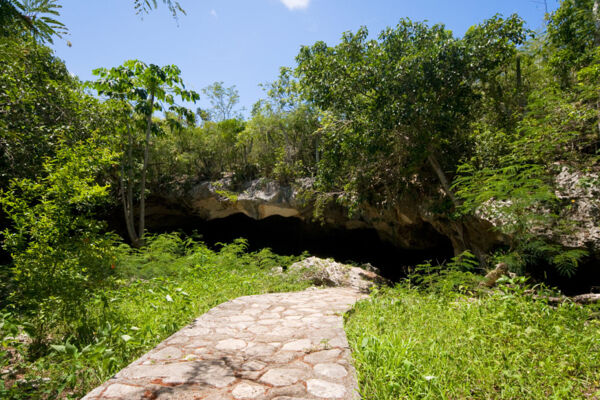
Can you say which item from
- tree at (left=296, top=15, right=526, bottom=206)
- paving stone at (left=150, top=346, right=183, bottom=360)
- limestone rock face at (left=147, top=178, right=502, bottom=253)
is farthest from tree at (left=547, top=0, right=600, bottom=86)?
paving stone at (left=150, top=346, right=183, bottom=360)

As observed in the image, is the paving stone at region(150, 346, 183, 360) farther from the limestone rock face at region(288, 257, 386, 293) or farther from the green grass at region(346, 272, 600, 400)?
the limestone rock face at region(288, 257, 386, 293)

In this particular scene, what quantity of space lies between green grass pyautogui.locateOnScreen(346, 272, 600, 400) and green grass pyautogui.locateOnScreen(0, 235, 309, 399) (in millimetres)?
1830

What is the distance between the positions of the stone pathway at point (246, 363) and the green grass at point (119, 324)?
0.81 feet

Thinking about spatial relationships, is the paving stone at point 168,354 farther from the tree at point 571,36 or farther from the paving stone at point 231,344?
the tree at point 571,36

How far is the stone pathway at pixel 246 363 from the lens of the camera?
180 centimetres

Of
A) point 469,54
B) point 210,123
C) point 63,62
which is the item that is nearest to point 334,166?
point 469,54

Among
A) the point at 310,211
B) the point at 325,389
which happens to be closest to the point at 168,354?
the point at 325,389

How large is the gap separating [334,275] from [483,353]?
17.3ft

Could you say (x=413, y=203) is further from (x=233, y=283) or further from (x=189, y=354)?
(x=189, y=354)

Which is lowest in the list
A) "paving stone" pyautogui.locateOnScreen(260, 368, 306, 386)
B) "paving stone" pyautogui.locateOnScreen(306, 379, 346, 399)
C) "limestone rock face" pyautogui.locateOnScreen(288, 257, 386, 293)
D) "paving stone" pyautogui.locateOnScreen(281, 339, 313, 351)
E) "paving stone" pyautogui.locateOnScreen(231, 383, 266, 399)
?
"limestone rock face" pyautogui.locateOnScreen(288, 257, 386, 293)

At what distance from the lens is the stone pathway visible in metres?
1.80

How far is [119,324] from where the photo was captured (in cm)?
277

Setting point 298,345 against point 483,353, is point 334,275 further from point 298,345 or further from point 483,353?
point 483,353

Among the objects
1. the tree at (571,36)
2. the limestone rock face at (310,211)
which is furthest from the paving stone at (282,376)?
the tree at (571,36)
